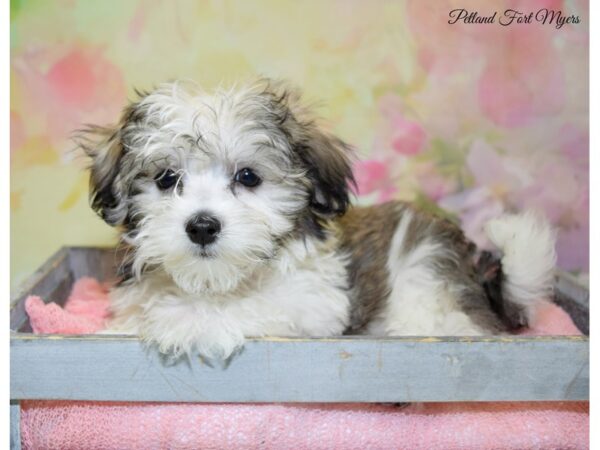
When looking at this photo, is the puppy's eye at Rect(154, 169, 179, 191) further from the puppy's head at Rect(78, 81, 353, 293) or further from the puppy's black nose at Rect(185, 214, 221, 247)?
the puppy's black nose at Rect(185, 214, 221, 247)

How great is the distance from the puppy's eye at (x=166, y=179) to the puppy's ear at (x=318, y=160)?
1.31 feet

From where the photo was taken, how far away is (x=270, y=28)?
135 inches

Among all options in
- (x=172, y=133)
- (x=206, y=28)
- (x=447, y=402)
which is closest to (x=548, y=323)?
(x=447, y=402)

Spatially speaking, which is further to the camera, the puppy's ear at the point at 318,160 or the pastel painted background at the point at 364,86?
the pastel painted background at the point at 364,86

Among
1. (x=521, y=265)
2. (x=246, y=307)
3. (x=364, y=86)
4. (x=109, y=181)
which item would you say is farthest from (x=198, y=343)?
(x=364, y=86)

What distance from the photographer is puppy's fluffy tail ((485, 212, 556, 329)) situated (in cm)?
266

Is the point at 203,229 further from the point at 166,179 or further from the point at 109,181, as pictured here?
the point at 109,181

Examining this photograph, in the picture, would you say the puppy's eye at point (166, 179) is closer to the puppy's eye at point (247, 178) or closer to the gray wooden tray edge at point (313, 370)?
the puppy's eye at point (247, 178)

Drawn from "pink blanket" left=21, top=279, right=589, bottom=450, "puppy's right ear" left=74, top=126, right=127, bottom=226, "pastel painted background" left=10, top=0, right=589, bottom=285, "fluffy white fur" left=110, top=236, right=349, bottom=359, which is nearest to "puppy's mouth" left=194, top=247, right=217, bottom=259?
"fluffy white fur" left=110, top=236, right=349, bottom=359

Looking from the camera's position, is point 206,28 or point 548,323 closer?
point 548,323

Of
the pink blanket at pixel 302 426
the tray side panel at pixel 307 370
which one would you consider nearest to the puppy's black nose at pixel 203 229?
the tray side panel at pixel 307 370

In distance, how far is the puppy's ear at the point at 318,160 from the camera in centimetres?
237

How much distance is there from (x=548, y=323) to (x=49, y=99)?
2610 mm
